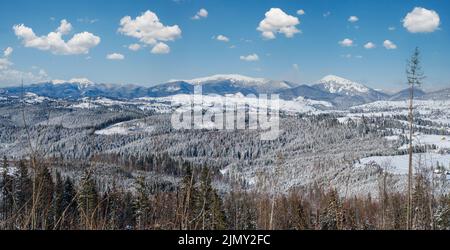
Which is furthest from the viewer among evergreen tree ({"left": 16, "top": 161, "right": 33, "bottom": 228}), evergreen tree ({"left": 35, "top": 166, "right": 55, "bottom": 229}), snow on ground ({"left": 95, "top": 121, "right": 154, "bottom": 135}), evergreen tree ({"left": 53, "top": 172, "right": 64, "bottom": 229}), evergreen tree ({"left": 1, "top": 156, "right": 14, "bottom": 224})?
snow on ground ({"left": 95, "top": 121, "right": 154, "bottom": 135})

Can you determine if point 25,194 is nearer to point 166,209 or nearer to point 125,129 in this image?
point 166,209

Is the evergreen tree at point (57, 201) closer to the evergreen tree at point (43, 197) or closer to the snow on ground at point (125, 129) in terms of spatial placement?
the evergreen tree at point (43, 197)

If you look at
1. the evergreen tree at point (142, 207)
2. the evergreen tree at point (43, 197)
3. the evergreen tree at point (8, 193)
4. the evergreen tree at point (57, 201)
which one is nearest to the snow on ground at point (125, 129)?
the evergreen tree at point (57, 201)

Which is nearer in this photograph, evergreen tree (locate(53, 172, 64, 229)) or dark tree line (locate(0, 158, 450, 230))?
dark tree line (locate(0, 158, 450, 230))

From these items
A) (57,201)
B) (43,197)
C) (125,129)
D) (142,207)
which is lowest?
(125,129)

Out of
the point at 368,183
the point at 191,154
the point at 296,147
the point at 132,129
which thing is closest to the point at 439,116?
the point at 296,147

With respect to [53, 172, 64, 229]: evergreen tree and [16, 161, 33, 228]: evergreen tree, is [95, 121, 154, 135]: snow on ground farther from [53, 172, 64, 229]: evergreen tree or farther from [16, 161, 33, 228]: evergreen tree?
[16, 161, 33, 228]: evergreen tree

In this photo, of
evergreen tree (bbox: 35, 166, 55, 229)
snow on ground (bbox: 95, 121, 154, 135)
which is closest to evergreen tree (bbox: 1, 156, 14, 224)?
evergreen tree (bbox: 35, 166, 55, 229)

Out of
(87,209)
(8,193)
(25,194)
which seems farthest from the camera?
(25,194)

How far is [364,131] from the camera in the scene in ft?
397

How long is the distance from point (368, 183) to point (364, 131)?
2221 inches

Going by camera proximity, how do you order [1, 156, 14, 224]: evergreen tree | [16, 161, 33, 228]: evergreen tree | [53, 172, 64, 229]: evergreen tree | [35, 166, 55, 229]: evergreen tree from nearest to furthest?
[35, 166, 55, 229]: evergreen tree
[16, 161, 33, 228]: evergreen tree
[53, 172, 64, 229]: evergreen tree
[1, 156, 14, 224]: evergreen tree

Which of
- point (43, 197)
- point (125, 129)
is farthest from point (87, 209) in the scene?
point (125, 129)
